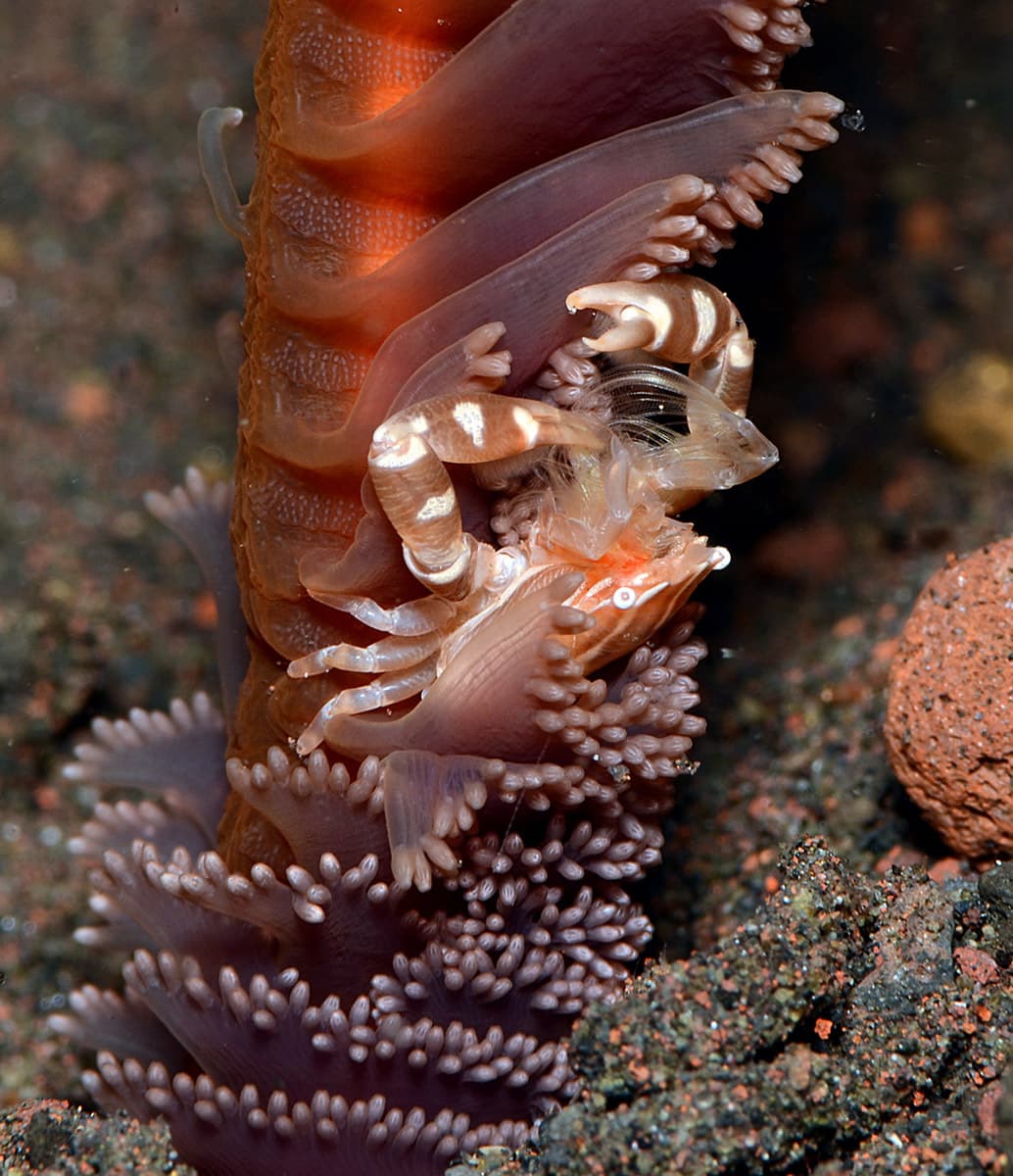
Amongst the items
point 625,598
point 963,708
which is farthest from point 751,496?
point 625,598

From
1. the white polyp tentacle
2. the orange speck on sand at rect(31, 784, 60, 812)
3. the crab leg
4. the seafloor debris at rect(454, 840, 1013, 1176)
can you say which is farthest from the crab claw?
the orange speck on sand at rect(31, 784, 60, 812)

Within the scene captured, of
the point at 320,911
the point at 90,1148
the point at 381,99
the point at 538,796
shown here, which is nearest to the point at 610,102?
the point at 381,99

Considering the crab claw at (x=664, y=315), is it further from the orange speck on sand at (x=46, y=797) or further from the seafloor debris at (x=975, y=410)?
the orange speck on sand at (x=46, y=797)

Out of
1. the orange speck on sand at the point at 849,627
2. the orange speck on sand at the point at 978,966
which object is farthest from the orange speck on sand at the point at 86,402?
the orange speck on sand at the point at 978,966

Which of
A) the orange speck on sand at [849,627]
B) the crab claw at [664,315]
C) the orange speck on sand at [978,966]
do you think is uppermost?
the crab claw at [664,315]

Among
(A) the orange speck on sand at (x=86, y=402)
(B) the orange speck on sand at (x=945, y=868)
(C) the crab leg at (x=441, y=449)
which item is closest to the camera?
(C) the crab leg at (x=441, y=449)

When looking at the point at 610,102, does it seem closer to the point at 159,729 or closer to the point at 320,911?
the point at 320,911

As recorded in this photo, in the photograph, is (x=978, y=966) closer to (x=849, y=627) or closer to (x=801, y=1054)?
(x=801, y=1054)

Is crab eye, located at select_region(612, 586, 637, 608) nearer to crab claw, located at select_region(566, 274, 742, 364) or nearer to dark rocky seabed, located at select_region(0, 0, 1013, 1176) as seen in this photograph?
crab claw, located at select_region(566, 274, 742, 364)
